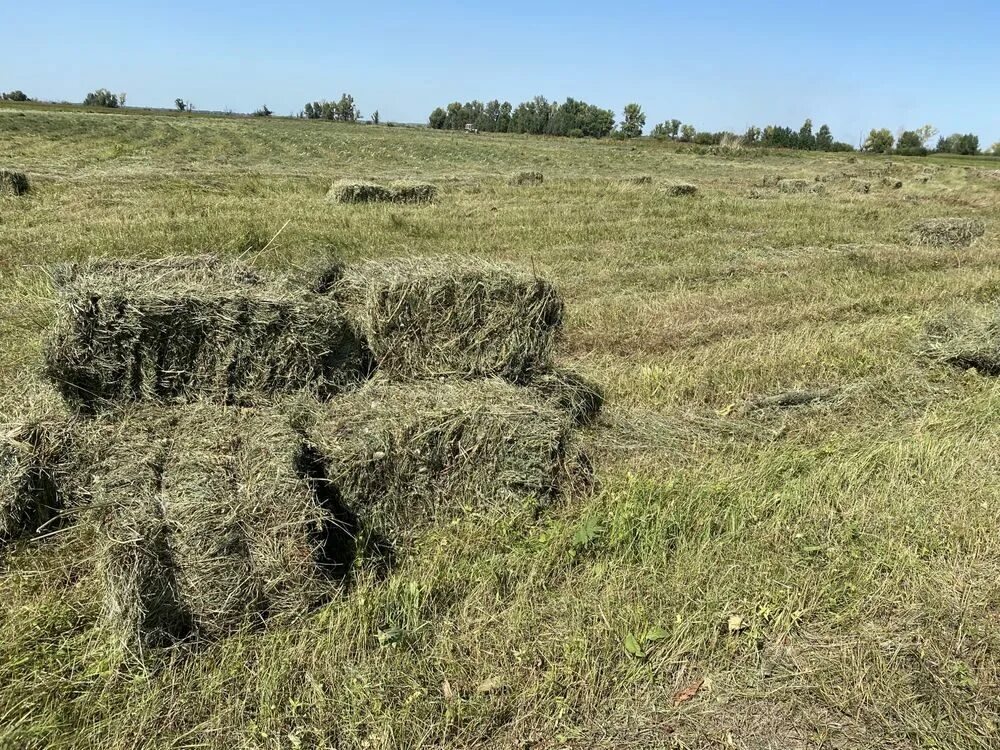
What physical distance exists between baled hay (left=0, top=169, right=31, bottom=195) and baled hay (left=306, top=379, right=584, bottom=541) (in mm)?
13650

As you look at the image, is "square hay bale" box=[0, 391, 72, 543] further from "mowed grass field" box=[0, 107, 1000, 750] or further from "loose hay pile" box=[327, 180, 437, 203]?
"loose hay pile" box=[327, 180, 437, 203]

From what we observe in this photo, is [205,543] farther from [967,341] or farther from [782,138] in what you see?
[782,138]

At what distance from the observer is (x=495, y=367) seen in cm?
507

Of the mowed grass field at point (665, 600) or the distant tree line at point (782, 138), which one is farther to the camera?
the distant tree line at point (782, 138)

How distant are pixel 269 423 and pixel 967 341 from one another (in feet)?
22.4

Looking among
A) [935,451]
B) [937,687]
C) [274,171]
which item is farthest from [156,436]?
[274,171]

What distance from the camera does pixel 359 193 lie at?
1576cm

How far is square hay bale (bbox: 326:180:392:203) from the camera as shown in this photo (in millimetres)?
15672

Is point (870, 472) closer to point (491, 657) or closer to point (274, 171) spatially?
point (491, 657)

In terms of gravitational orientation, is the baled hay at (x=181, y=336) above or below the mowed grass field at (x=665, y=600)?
above

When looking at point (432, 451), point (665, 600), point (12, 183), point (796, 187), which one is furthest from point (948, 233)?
point (12, 183)

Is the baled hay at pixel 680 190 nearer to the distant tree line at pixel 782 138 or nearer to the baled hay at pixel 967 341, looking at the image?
the baled hay at pixel 967 341

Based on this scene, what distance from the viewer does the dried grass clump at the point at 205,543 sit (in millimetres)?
2900

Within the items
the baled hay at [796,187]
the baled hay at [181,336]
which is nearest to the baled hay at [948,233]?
the baled hay at [796,187]
